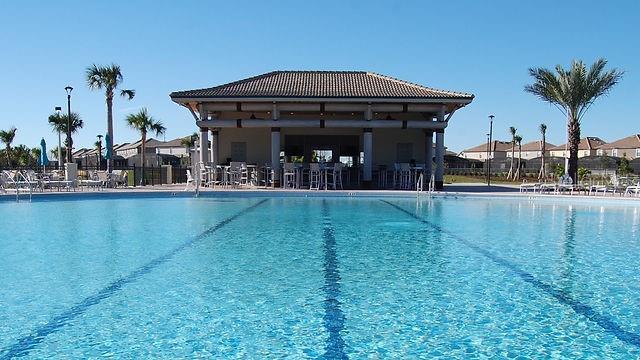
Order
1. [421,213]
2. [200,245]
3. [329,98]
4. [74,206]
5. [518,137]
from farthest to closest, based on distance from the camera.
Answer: [518,137] < [329,98] < [74,206] < [421,213] < [200,245]

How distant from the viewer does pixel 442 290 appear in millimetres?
5406

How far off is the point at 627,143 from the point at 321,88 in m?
60.3

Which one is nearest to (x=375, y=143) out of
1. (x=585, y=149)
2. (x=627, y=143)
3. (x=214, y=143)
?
(x=214, y=143)

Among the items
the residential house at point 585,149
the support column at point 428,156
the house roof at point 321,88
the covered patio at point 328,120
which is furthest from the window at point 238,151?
the residential house at point 585,149

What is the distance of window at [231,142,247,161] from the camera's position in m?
21.9

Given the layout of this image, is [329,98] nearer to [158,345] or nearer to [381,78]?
[381,78]

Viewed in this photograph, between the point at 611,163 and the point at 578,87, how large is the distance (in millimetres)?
25121

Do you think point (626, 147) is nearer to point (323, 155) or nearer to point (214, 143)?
point (323, 155)

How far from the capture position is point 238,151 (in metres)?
22.0

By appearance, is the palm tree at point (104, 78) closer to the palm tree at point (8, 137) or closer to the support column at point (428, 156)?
the support column at point (428, 156)

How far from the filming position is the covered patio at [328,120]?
1861 centimetres

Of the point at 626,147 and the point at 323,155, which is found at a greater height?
the point at 626,147

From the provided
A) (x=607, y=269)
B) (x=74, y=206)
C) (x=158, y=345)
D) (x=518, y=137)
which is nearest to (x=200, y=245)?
(x=158, y=345)

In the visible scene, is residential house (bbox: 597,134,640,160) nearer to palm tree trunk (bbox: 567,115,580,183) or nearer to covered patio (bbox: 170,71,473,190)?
palm tree trunk (bbox: 567,115,580,183)
